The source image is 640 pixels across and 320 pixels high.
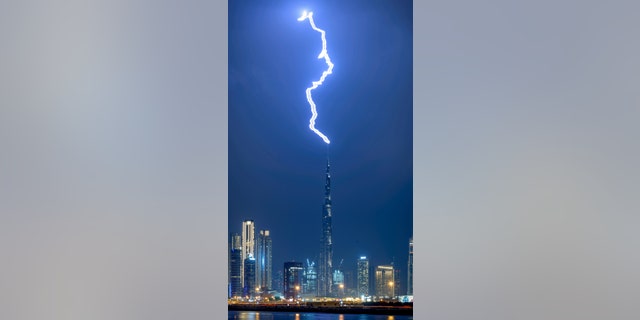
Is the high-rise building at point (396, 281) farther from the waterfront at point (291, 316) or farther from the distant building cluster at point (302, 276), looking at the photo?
the waterfront at point (291, 316)

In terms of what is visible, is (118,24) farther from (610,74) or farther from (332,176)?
(610,74)

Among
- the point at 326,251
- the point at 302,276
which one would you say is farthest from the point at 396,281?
the point at 302,276

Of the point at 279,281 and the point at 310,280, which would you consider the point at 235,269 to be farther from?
the point at 310,280

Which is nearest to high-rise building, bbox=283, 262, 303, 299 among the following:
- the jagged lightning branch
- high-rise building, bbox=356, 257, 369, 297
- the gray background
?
high-rise building, bbox=356, 257, 369, 297

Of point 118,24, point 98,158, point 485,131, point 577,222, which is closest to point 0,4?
point 118,24

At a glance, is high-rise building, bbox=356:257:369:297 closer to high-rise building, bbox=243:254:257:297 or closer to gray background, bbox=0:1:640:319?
gray background, bbox=0:1:640:319

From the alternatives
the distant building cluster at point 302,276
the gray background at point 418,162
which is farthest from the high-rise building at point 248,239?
the gray background at point 418,162
